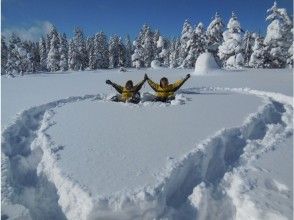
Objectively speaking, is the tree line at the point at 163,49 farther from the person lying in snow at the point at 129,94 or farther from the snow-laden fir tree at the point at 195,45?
the person lying in snow at the point at 129,94

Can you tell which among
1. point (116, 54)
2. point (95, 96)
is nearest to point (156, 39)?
point (116, 54)

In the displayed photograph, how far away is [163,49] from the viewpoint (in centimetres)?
6944

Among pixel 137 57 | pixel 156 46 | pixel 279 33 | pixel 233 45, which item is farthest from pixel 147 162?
pixel 156 46

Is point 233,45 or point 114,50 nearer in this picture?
point 233,45

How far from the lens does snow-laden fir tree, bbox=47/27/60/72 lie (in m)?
66.1

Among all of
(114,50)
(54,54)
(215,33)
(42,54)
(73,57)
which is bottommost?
(42,54)

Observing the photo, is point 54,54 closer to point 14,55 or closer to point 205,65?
point 14,55

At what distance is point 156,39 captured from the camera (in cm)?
7612

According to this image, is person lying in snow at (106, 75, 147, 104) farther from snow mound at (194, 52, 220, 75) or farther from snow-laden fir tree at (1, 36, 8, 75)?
snow-laden fir tree at (1, 36, 8, 75)

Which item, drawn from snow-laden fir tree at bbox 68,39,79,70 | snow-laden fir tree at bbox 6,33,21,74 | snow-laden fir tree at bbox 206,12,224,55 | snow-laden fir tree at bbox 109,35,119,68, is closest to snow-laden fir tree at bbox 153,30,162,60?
snow-laden fir tree at bbox 109,35,119,68

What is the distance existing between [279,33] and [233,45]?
22.1 ft

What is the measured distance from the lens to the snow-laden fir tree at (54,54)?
66125 mm

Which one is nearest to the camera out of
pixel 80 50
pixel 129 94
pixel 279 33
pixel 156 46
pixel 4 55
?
pixel 129 94

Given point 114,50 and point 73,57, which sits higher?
point 114,50
